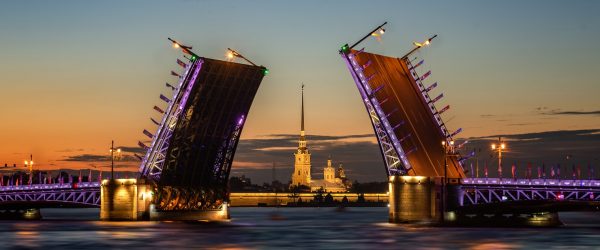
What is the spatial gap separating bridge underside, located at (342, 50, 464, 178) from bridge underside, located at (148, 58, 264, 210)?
838 centimetres

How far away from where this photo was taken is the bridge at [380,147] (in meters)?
86.2

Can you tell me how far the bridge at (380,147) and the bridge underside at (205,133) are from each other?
0.10 meters

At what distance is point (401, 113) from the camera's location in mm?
87500

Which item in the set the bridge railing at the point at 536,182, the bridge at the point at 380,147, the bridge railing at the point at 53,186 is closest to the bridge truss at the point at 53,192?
the bridge railing at the point at 53,186

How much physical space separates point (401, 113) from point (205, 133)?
16.3 metres

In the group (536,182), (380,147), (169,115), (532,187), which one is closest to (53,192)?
(169,115)

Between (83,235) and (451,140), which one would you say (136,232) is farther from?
(451,140)

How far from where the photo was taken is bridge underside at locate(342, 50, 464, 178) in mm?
86188

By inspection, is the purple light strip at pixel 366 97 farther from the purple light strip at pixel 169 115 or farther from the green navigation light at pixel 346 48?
the purple light strip at pixel 169 115

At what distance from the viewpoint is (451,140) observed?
9169 centimetres

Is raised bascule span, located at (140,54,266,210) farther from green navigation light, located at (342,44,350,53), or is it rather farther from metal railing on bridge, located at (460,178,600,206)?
metal railing on bridge, located at (460,178,600,206)

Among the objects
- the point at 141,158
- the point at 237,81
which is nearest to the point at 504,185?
the point at 237,81

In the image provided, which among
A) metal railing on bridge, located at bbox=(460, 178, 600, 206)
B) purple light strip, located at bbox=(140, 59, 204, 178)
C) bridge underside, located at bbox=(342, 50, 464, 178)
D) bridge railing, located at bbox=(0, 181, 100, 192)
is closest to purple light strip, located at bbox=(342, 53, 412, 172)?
bridge underside, located at bbox=(342, 50, 464, 178)

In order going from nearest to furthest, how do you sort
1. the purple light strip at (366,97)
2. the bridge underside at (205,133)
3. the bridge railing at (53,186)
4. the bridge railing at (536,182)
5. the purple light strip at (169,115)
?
the purple light strip at (169,115) < the bridge underside at (205,133) < the purple light strip at (366,97) < the bridge railing at (536,182) < the bridge railing at (53,186)
